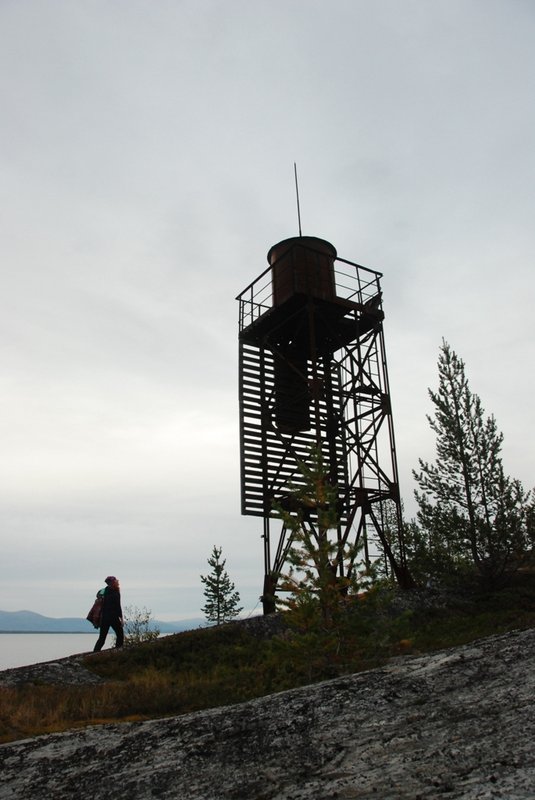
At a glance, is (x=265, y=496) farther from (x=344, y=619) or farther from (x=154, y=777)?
(x=154, y=777)

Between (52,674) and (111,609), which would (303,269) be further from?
(52,674)

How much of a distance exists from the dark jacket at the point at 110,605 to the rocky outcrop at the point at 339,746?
33.3 feet

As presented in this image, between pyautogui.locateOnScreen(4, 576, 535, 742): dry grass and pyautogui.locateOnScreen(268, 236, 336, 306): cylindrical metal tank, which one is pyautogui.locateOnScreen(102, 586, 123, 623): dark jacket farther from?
pyautogui.locateOnScreen(268, 236, 336, 306): cylindrical metal tank

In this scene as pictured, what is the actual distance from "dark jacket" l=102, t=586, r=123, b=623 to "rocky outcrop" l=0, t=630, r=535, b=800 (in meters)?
10.2

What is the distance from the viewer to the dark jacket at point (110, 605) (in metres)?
16.6

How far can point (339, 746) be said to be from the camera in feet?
16.1

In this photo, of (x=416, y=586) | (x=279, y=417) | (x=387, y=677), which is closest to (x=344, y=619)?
(x=387, y=677)

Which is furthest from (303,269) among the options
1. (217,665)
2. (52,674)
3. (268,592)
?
(52,674)

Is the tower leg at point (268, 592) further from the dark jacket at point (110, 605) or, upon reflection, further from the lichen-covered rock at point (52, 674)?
the lichen-covered rock at point (52, 674)

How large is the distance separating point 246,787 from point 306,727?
89 centimetres

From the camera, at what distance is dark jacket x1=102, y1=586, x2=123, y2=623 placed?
16641mm

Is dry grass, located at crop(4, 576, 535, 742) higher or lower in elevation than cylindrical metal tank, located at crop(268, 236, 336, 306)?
lower

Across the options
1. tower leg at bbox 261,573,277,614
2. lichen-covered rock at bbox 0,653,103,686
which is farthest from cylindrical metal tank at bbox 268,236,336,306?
lichen-covered rock at bbox 0,653,103,686

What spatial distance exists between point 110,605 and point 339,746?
42.8 feet
